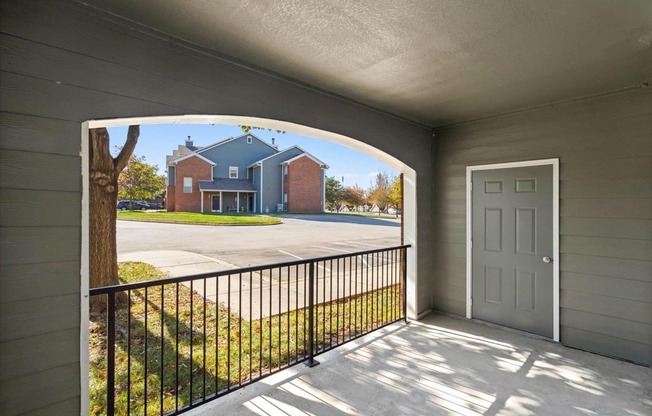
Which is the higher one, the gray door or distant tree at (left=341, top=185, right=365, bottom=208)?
distant tree at (left=341, top=185, right=365, bottom=208)

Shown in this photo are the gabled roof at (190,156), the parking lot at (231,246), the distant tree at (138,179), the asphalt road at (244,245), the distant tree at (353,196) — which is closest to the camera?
the parking lot at (231,246)

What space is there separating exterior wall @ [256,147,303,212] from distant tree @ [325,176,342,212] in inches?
362

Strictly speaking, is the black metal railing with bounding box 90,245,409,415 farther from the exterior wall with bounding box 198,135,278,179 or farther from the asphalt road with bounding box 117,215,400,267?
the exterior wall with bounding box 198,135,278,179

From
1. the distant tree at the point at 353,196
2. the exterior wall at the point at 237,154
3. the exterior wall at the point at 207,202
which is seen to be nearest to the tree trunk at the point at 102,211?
the exterior wall at the point at 207,202

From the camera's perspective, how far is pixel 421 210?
3961 millimetres

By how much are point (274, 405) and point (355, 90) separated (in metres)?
2.63

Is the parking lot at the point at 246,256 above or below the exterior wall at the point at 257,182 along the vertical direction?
below

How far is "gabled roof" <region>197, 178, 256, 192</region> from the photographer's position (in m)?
23.0

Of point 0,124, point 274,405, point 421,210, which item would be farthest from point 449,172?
point 0,124

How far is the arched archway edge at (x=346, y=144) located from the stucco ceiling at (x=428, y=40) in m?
0.42

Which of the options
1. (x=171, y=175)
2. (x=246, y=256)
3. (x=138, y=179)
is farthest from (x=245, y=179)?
(x=246, y=256)

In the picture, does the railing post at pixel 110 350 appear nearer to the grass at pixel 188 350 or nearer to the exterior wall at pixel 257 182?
the grass at pixel 188 350

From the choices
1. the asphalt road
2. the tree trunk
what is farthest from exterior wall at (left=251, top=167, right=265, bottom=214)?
the tree trunk

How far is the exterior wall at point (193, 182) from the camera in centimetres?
2266
